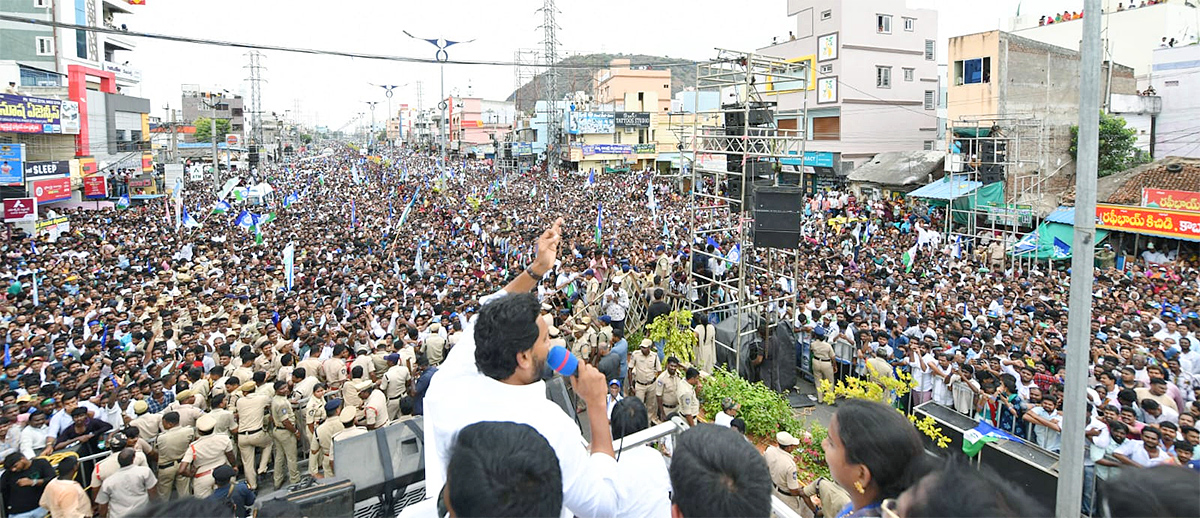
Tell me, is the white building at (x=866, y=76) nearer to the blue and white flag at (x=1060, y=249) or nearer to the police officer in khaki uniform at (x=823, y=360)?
the blue and white flag at (x=1060, y=249)

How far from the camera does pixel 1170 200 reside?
49.1 feet

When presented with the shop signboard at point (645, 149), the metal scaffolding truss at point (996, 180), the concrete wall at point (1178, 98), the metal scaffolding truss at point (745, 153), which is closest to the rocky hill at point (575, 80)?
the metal scaffolding truss at point (745, 153)

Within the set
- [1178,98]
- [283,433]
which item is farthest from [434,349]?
[1178,98]

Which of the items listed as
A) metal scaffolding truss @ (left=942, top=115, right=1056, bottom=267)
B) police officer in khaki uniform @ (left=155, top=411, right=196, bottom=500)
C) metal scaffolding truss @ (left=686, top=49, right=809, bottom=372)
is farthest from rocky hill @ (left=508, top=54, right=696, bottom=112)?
metal scaffolding truss @ (left=942, top=115, right=1056, bottom=267)

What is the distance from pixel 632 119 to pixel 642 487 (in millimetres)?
46560

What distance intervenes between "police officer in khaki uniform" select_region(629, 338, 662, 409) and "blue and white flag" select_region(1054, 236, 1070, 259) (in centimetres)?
1231

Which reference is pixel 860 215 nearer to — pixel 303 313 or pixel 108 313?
pixel 303 313

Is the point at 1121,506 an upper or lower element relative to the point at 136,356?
upper

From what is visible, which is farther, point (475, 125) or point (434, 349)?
point (475, 125)

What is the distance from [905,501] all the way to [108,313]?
11.5 metres

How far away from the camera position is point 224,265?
1451cm

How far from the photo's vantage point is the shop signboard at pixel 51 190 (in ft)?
67.7

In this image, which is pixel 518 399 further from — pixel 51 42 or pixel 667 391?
pixel 51 42

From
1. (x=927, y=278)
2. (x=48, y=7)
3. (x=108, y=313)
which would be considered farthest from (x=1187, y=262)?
(x=48, y=7)
